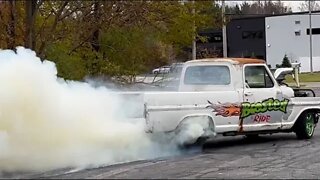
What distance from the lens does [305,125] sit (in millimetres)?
13797

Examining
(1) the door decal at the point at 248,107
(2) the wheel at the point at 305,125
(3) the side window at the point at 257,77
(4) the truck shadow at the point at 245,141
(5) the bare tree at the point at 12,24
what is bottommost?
(4) the truck shadow at the point at 245,141

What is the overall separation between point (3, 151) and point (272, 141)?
6.17 m

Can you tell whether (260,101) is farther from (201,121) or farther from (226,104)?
(201,121)

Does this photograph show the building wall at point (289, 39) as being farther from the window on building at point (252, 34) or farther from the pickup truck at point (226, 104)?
the pickup truck at point (226, 104)

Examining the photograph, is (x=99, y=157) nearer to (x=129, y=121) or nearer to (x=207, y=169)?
(x=129, y=121)

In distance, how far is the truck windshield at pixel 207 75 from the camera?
43.5 feet

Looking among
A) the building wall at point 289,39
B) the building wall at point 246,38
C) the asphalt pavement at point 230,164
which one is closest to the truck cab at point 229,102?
the asphalt pavement at point 230,164

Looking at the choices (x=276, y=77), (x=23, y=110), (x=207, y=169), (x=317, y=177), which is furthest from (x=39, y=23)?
(x=317, y=177)

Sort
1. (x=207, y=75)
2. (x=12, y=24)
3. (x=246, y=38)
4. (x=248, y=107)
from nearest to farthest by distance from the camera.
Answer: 1. (x=248, y=107)
2. (x=207, y=75)
3. (x=12, y=24)
4. (x=246, y=38)

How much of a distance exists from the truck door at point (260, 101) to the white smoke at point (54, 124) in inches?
88.9

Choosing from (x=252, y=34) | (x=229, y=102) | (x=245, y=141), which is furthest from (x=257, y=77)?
(x=252, y=34)

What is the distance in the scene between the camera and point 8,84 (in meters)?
10.5

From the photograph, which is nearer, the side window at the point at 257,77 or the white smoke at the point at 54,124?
the white smoke at the point at 54,124

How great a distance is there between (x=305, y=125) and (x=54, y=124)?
594 centimetres
